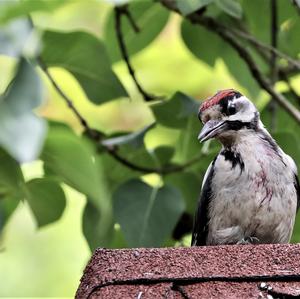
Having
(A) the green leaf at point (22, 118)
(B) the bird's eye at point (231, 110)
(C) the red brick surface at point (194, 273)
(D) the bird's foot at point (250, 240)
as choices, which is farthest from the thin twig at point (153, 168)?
(C) the red brick surface at point (194, 273)

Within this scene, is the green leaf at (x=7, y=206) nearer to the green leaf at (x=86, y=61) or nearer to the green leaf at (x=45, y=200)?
the green leaf at (x=45, y=200)

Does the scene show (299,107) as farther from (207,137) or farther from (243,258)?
(243,258)

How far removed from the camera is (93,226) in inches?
162

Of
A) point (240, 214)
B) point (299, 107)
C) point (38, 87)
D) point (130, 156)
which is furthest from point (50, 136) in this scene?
point (299, 107)

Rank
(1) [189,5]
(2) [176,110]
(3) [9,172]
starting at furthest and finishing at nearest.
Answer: (2) [176,110] → (1) [189,5] → (3) [9,172]

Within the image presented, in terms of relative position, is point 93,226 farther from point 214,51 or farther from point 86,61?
point 214,51

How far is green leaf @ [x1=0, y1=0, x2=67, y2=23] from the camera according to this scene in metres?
3.24

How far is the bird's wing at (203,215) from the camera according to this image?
3834mm

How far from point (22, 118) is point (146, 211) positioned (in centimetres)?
135

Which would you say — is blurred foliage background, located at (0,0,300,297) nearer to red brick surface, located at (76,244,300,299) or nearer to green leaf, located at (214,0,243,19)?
green leaf, located at (214,0,243,19)

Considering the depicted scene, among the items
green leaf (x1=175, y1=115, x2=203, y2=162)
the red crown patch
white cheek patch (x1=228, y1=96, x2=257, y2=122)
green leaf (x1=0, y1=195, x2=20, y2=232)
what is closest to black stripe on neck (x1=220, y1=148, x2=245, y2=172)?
white cheek patch (x1=228, y1=96, x2=257, y2=122)

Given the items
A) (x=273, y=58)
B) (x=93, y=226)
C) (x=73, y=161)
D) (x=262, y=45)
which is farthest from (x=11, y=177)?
(x=273, y=58)

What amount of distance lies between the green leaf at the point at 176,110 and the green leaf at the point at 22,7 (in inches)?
36.3

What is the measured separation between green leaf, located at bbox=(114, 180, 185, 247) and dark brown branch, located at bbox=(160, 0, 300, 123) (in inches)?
24.0
